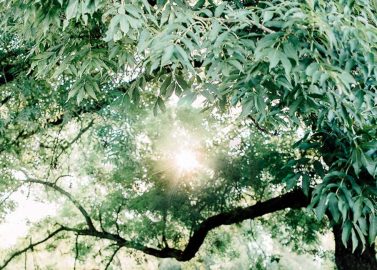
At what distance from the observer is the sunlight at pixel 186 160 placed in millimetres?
9156

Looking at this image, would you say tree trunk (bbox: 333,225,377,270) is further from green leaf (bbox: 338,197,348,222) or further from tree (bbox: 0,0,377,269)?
green leaf (bbox: 338,197,348,222)

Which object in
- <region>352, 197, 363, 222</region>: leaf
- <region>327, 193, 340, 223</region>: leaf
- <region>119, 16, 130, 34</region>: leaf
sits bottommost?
<region>352, 197, 363, 222</region>: leaf

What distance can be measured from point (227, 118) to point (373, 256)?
4.28 metres

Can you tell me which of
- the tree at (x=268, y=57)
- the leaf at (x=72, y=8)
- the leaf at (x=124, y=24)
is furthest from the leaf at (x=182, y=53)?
the leaf at (x=72, y=8)

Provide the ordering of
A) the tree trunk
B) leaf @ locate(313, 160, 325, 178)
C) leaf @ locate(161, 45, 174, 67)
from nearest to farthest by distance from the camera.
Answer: leaf @ locate(161, 45, 174, 67) < leaf @ locate(313, 160, 325, 178) < the tree trunk

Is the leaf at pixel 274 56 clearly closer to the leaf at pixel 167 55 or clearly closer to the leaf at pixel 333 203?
the leaf at pixel 167 55

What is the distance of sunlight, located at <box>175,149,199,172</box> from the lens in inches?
360

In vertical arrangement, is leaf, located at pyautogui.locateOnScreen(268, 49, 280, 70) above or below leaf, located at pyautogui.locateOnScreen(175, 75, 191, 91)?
below

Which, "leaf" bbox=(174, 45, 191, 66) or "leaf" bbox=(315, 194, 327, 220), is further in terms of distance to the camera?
"leaf" bbox=(315, 194, 327, 220)

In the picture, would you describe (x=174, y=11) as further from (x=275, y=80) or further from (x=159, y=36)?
(x=275, y=80)

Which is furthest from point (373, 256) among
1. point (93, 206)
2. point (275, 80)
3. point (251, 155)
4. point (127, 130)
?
point (93, 206)

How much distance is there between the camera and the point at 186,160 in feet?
30.8

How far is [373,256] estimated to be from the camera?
666 centimetres

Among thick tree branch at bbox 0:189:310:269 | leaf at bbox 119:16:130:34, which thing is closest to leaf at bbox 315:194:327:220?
leaf at bbox 119:16:130:34
